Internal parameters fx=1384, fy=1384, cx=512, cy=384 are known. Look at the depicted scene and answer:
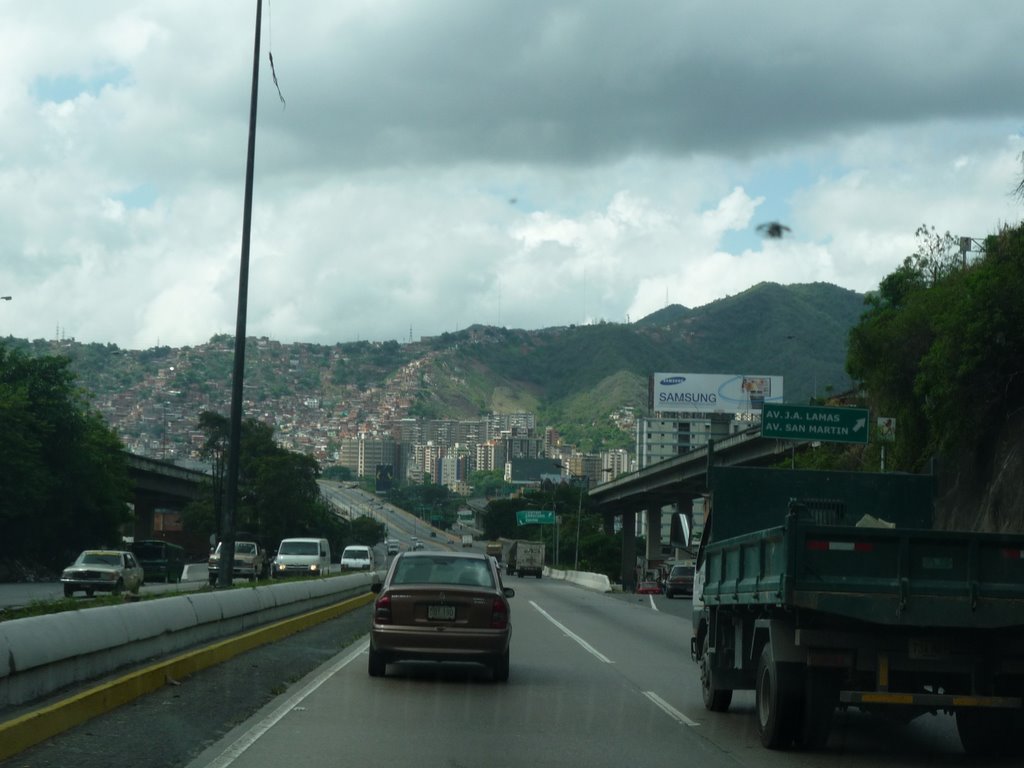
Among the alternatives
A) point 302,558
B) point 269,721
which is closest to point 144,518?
point 302,558

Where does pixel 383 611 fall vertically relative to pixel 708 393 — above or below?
below

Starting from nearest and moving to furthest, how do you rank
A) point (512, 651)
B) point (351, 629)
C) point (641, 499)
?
point (512, 651), point (351, 629), point (641, 499)

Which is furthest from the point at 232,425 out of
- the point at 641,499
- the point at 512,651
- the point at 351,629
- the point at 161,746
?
the point at 641,499

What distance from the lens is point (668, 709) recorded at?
570 inches

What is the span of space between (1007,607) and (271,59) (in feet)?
78.6

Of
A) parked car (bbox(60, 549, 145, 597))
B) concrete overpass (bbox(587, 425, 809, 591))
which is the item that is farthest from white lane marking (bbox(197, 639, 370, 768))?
concrete overpass (bbox(587, 425, 809, 591))

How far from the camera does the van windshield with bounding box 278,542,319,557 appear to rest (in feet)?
170

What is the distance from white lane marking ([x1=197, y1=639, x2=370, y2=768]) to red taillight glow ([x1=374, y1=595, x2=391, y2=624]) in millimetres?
968

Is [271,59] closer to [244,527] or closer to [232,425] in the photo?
[232,425]

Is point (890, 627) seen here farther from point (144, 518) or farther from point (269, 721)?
point (144, 518)

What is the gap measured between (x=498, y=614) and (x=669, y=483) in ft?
258

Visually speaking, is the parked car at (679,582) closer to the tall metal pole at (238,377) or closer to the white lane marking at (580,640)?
the white lane marking at (580,640)

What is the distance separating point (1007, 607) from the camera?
34.6 ft

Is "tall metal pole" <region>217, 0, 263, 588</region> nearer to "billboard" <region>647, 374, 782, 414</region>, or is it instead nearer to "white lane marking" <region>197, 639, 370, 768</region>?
"white lane marking" <region>197, 639, 370, 768</region>
